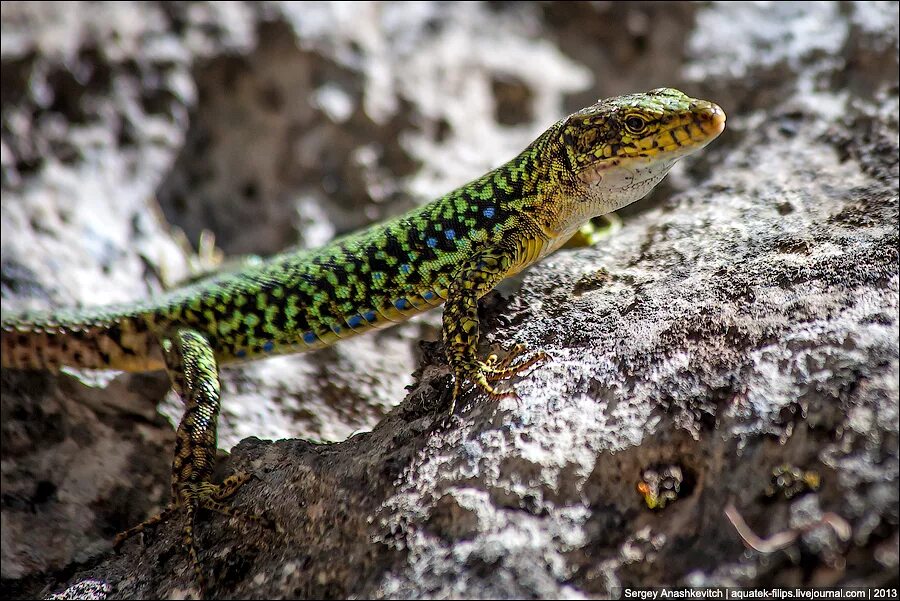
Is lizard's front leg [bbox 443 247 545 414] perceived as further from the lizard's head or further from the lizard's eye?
the lizard's eye

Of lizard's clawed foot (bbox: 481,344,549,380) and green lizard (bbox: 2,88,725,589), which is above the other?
green lizard (bbox: 2,88,725,589)

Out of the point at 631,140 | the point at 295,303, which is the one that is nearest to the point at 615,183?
the point at 631,140

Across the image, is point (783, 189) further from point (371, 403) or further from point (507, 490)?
point (371, 403)

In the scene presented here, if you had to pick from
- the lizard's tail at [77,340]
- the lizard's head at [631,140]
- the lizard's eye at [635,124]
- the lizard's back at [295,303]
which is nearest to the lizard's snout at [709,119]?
the lizard's head at [631,140]

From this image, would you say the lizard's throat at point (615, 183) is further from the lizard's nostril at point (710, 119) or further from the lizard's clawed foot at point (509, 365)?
the lizard's clawed foot at point (509, 365)

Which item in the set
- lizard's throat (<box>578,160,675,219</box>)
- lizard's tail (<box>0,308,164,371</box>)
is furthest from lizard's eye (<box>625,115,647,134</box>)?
lizard's tail (<box>0,308,164,371</box>)

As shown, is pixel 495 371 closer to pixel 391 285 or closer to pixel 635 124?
pixel 391 285
